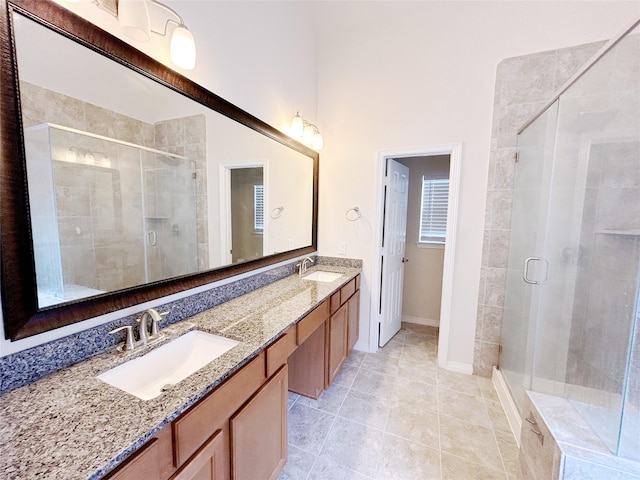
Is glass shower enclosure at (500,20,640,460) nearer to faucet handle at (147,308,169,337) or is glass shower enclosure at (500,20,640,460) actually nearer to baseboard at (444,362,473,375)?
baseboard at (444,362,473,375)

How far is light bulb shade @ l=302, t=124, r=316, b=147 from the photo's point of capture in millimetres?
2539

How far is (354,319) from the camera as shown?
264cm

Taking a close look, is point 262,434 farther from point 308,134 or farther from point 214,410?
point 308,134

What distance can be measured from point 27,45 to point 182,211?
79cm

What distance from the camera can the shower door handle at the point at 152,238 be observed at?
1291mm

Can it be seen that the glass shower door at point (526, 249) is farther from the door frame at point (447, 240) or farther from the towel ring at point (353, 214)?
the towel ring at point (353, 214)

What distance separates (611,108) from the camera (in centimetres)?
156

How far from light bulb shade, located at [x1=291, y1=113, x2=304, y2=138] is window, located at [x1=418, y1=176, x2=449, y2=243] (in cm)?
178

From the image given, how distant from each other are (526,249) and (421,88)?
64.6 inches

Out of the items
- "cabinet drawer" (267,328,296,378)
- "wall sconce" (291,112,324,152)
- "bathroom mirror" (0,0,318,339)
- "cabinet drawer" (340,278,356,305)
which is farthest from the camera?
"wall sconce" (291,112,324,152)

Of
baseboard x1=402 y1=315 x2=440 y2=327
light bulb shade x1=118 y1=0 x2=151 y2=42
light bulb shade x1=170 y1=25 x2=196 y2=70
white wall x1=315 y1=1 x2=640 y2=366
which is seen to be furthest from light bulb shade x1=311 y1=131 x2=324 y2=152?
baseboard x1=402 y1=315 x2=440 y2=327

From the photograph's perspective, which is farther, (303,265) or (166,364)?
(303,265)

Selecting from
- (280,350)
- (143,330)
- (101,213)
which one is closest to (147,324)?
(143,330)

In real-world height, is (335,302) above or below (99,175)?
below
